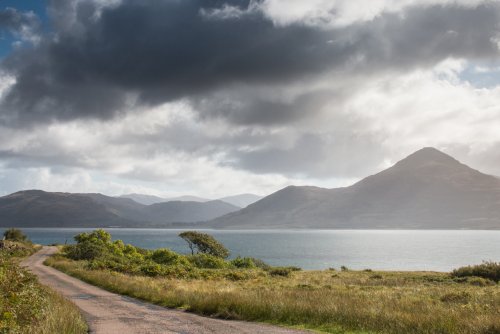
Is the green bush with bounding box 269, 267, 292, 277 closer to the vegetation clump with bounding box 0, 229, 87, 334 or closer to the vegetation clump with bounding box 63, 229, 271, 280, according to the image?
the vegetation clump with bounding box 63, 229, 271, 280

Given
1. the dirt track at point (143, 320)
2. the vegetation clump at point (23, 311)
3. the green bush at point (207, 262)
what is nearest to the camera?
the vegetation clump at point (23, 311)

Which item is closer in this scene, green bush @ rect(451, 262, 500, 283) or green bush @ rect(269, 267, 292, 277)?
green bush @ rect(451, 262, 500, 283)

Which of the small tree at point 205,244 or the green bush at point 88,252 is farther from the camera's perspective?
the small tree at point 205,244

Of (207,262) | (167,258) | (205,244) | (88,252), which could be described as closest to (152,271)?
(167,258)

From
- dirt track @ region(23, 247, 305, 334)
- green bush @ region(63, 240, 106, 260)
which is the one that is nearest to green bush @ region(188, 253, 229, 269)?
green bush @ region(63, 240, 106, 260)

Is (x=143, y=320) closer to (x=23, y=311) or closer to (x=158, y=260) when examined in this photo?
(x=23, y=311)

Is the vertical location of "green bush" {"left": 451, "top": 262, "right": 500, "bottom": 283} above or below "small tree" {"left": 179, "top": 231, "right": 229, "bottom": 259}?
below

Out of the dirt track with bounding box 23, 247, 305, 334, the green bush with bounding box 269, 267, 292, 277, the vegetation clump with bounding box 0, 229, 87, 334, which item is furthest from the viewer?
the green bush with bounding box 269, 267, 292, 277

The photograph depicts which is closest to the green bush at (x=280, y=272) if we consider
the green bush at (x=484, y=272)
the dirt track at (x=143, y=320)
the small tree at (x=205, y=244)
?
the green bush at (x=484, y=272)

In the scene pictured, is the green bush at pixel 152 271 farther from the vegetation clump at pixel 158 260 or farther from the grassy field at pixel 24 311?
the grassy field at pixel 24 311

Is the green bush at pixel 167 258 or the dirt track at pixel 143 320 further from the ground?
the dirt track at pixel 143 320

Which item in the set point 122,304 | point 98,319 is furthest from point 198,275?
point 98,319

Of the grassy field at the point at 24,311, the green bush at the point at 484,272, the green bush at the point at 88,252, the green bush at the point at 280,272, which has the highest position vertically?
the grassy field at the point at 24,311

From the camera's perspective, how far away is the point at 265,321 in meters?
18.7
